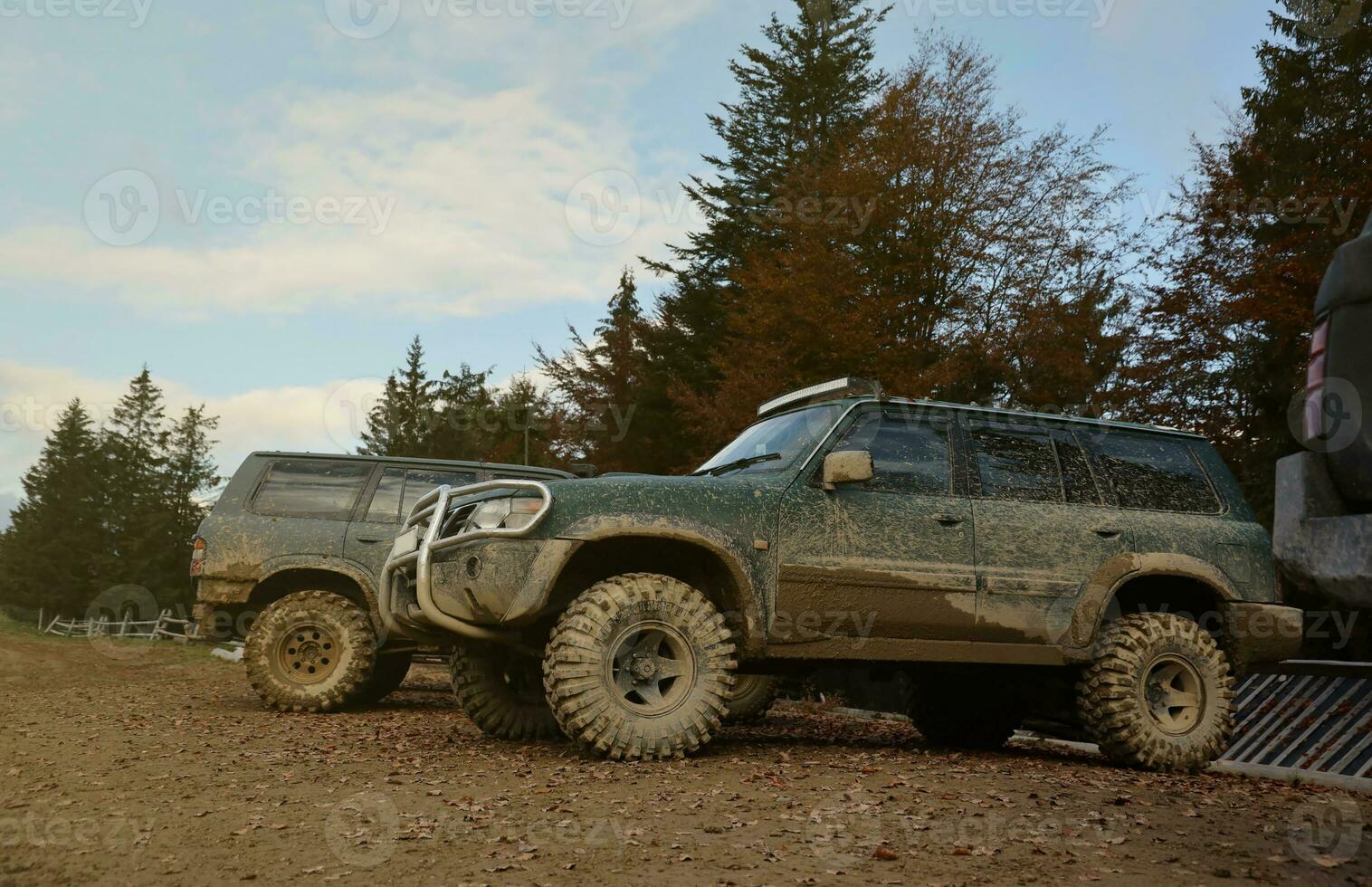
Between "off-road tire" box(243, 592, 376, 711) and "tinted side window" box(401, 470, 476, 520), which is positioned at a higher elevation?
"tinted side window" box(401, 470, 476, 520)

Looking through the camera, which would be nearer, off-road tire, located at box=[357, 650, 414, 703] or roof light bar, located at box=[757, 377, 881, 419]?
roof light bar, located at box=[757, 377, 881, 419]

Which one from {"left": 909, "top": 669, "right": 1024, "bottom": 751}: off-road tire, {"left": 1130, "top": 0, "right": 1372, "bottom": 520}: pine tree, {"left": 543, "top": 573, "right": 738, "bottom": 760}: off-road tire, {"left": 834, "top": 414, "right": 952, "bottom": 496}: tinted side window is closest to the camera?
{"left": 543, "top": 573, "right": 738, "bottom": 760}: off-road tire

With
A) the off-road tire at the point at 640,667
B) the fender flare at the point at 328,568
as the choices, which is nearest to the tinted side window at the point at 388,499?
the fender flare at the point at 328,568

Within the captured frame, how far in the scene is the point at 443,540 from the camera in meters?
6.06

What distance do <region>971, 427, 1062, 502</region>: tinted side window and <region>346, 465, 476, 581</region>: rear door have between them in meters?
4.54

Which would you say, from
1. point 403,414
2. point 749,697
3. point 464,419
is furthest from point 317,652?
point 403,414

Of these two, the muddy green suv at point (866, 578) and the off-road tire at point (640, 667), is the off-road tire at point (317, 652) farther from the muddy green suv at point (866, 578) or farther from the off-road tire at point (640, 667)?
the off-road tire at point (640, 667)

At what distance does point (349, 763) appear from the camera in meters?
6.18

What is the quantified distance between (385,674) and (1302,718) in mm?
7577

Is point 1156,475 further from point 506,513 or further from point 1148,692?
point 506,513

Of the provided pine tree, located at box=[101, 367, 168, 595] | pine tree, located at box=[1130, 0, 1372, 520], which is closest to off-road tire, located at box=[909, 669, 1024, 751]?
pine tree, located at box=[1130, 0, 1372, 520]

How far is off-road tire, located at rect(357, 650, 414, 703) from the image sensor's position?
9867 mm

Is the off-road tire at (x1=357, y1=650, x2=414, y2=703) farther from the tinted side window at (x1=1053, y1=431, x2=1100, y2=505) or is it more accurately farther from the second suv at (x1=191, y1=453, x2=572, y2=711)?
the tinted side window at (x1=1053, y1=431, x2=1100, y2=505)

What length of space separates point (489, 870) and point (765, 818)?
4.34 ft
